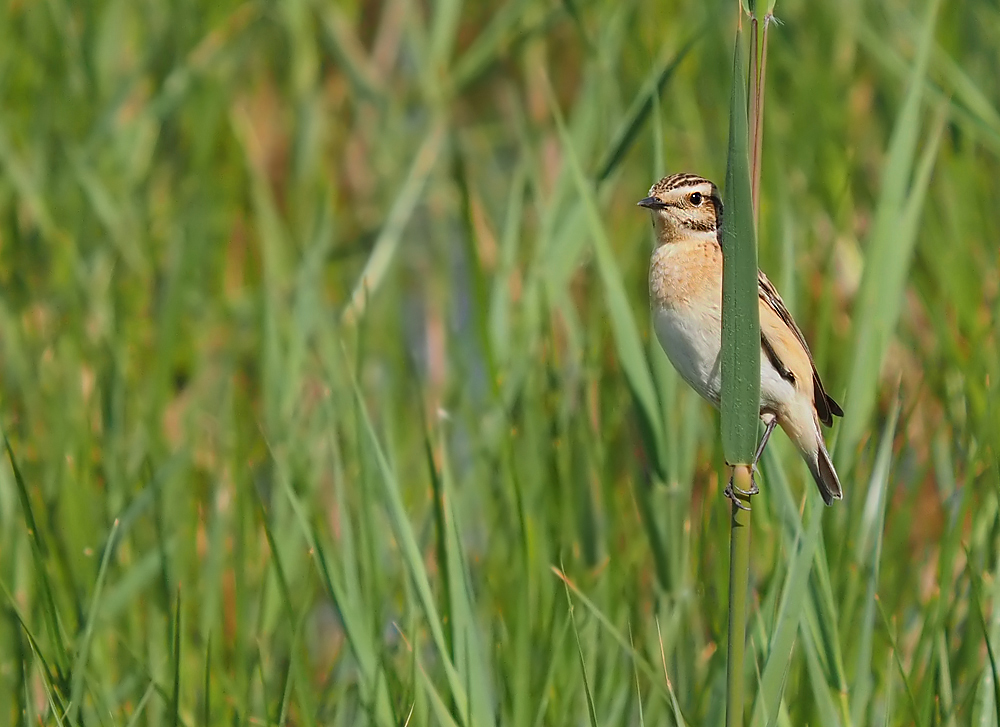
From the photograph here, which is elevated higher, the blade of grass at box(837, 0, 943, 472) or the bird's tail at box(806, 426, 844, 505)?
the blade of grass at box(837, 0, 943, 472)

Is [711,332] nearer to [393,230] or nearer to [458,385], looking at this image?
[458,385]


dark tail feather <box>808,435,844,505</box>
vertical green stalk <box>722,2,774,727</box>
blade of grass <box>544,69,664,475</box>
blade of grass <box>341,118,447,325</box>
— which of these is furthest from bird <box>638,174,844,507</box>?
blade of grass <box>341,118,447,325</box>

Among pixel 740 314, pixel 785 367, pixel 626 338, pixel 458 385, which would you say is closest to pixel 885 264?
pixel 785 367

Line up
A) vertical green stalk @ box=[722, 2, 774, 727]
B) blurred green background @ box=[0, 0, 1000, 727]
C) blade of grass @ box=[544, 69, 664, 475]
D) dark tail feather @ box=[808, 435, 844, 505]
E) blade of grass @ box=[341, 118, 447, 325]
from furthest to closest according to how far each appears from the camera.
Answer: blade of grass @ box=[341, 118, 447, 325]
blade of grass @ box=[544, 69, 664, 475]
blurred green background @ box=[0, 0, 1000, 727]
dark tail feather @ box=[808, 435, 844, 505]
vertical green stalk @ box=[722, 2, 774, 727]

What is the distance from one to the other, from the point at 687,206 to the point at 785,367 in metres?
0.31

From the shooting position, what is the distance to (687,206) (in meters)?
2.05

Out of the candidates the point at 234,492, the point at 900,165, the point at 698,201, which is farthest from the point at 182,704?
the point at 900,165

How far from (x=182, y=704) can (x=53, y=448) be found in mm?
725

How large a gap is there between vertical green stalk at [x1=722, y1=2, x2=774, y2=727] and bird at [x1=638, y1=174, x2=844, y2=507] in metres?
0.38

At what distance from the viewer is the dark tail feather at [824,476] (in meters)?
1.90

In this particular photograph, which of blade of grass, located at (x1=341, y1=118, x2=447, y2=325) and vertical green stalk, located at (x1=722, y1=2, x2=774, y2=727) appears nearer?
vertical green stalk, located at (x1=722, y1=2, x2=774, y2=727)

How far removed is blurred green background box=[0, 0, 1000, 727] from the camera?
200cm

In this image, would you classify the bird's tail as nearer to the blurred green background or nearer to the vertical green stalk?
the blurred green background

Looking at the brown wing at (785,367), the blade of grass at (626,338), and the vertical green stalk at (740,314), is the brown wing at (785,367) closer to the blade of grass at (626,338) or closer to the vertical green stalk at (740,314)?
the blade of grass at (626,338)
